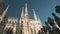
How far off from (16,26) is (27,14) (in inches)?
260

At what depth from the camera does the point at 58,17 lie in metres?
21.5

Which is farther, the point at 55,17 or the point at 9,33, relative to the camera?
the point at 9,33

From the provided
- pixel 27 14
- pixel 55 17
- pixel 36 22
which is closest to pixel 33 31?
pixel 36 22

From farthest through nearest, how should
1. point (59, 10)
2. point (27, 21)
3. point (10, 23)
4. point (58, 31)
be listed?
point (10, 23) < point (27, 21) < point (58, 31) < point (59, 10)

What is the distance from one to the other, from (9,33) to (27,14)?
9.27 metres

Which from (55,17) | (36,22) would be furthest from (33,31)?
(55,17)

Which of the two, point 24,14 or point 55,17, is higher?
point 24,14

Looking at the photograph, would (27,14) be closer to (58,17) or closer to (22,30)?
(22,30)

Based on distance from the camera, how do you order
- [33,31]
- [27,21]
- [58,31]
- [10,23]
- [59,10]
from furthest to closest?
[10,23], [33,31], [27,21], [58,31], [59,10]

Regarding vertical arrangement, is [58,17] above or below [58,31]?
above

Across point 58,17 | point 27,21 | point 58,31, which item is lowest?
point 58,31

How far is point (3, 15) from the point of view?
165ft

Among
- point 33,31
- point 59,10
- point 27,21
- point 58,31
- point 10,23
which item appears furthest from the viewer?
point 10,23

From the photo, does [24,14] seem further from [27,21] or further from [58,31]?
[58,31]
